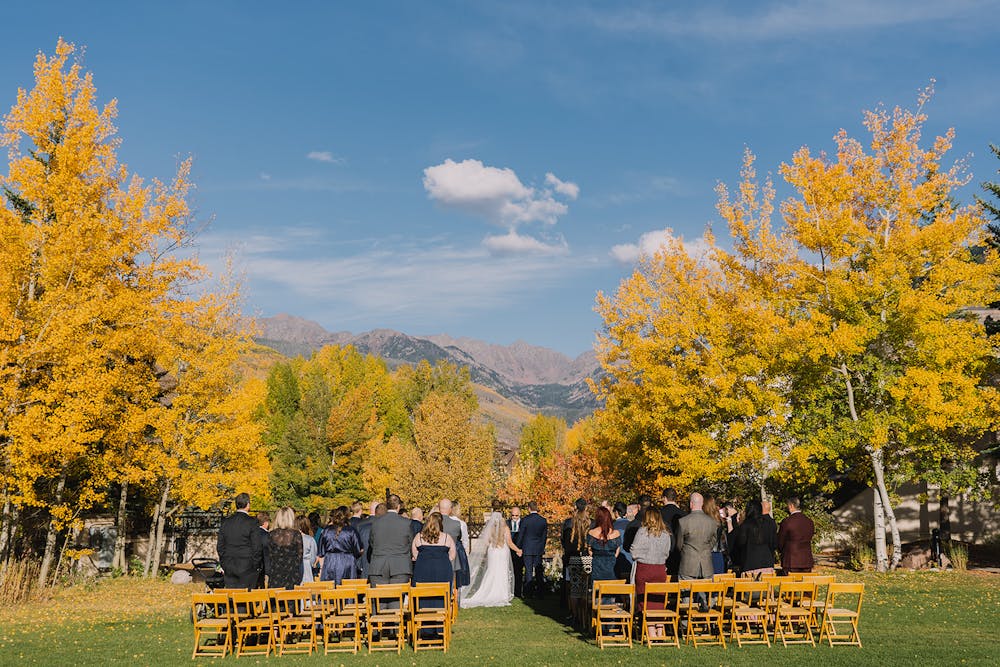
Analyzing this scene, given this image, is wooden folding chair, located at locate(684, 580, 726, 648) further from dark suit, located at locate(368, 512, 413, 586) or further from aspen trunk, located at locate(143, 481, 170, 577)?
aspen trunk, located at locate(143, 481, 170, 577)

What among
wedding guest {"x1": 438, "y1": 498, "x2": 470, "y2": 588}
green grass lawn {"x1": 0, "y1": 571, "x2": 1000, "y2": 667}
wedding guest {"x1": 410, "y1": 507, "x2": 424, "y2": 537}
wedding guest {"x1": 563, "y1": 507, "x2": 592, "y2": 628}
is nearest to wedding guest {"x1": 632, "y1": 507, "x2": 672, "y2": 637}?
green grass lawn {"x1": 0, "y1": 571, "x2": 1000, "y2": 667}

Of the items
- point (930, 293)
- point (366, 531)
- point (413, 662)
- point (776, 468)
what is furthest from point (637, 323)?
point (413, 662)

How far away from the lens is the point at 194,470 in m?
23.2

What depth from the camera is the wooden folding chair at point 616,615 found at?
33.7ft

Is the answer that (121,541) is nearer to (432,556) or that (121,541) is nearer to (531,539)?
(531,539)

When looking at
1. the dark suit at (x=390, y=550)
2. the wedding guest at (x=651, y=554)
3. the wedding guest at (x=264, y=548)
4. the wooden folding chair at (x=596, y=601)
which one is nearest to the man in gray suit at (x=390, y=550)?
the dark suit at (x=390, y=550)

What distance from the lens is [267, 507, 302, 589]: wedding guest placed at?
11.2 m

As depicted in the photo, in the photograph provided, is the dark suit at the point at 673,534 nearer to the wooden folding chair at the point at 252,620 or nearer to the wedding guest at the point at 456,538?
the wedding guest at the point at 456,538

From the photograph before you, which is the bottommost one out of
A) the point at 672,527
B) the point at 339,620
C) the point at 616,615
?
the point at 339,620

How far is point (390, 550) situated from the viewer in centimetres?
1110

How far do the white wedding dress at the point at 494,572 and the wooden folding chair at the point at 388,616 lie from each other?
4005mm

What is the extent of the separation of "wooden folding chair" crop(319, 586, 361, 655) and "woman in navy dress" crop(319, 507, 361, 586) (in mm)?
1082

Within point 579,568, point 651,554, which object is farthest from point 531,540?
point 651,554

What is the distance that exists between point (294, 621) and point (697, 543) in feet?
18.6
